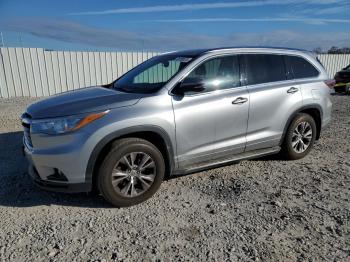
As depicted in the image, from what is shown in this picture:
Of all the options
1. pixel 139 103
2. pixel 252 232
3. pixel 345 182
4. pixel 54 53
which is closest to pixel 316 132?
pixel 345 182

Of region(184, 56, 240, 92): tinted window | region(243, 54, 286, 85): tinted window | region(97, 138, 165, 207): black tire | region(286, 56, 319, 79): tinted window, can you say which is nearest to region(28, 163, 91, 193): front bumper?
region(97, 138, 165, 207): black tire

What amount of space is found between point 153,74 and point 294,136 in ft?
8.21

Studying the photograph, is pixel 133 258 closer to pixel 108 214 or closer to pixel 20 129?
pixel 108 214

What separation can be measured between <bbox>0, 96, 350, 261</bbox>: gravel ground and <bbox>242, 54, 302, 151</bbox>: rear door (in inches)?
23.2

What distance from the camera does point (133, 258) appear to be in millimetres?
2803

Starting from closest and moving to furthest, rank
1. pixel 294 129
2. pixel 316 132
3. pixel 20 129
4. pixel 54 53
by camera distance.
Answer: pixel 294 129, pixel 316 132, pixel 20 129, pixel 54 53

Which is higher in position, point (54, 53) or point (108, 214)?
point (54, 53)

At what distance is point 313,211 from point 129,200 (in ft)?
7.05

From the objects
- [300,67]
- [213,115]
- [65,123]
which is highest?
[300,67]

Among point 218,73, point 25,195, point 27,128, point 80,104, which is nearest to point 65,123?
point 80,104

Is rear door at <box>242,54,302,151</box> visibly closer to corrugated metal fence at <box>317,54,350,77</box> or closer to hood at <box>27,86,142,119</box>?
hood at <box>27,86,142,119</box>

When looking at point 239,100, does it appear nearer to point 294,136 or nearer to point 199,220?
point 294,136

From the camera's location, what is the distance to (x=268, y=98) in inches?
179

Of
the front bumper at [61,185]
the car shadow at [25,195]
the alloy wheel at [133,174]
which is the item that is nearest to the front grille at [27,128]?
the front bumper at [61,185]
